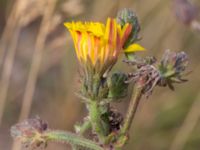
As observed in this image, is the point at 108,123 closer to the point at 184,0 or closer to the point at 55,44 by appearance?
the point at 184,0

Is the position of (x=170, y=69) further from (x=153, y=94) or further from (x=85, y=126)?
(x=153, y=94)

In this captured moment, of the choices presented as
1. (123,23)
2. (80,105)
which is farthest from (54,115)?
(123,23)

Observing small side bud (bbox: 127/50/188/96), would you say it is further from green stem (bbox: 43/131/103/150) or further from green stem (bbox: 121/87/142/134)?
green stem (bbox: 43/131/103/150)

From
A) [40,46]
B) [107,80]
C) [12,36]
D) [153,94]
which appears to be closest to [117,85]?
[107,80]

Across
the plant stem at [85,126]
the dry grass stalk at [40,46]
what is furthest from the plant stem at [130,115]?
the dry grass stalk at [40,46]

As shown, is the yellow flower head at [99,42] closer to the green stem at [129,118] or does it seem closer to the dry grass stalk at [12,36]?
the green stem at [129,118]

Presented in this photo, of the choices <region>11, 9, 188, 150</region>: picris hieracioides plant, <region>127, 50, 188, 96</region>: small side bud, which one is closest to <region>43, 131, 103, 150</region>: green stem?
<region>11, 9, 188, 150</region>: picris hieracioides plant
